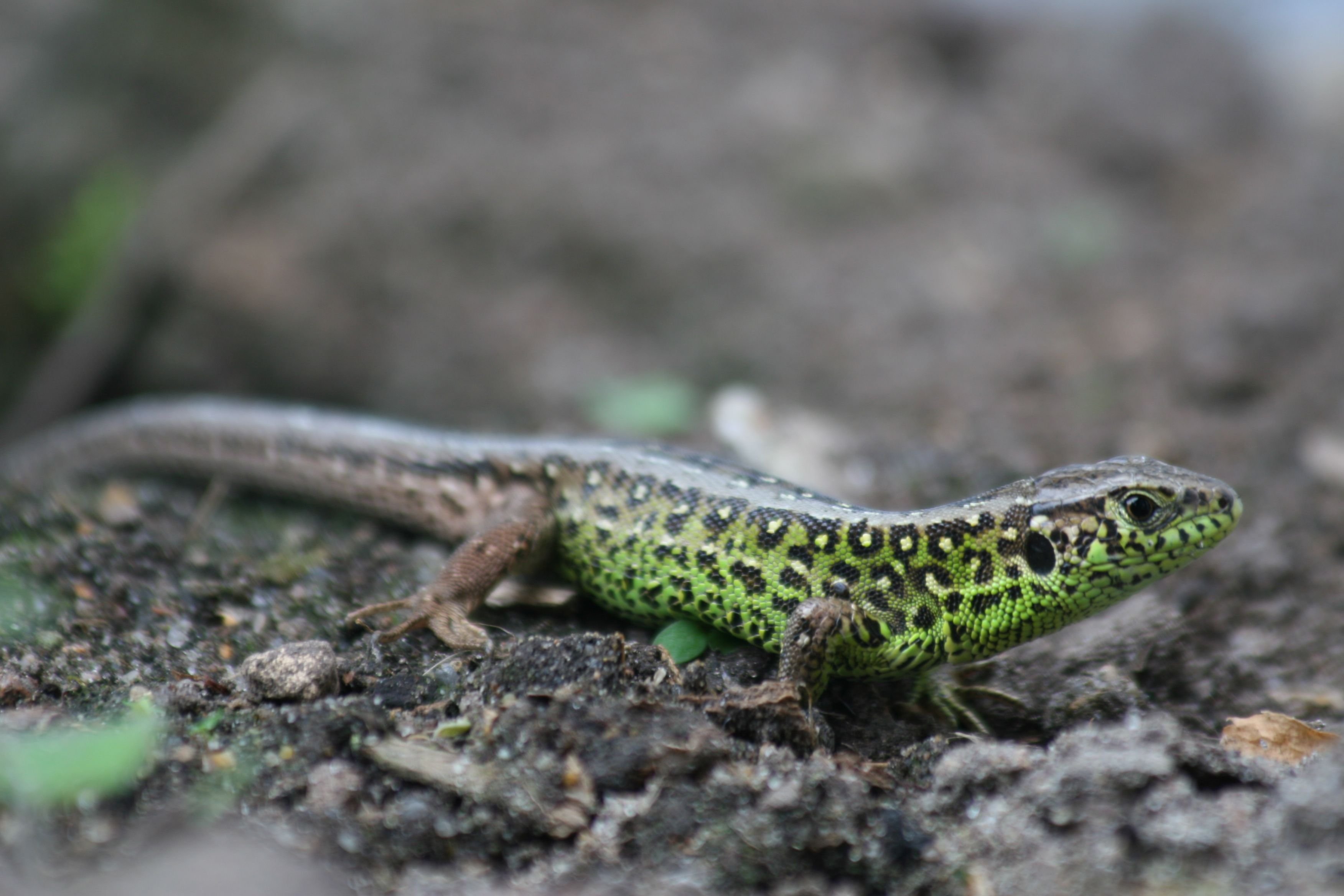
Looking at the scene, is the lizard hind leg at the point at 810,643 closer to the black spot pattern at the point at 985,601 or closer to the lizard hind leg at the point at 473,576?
the black spot pattern at the point at 985,601

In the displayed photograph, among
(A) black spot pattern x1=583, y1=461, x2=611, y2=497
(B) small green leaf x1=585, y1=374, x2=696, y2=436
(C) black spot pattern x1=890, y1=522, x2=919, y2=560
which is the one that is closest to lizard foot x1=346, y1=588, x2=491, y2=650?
(A) black spot pattern x1=583, y1=461, x2=611, y2=497

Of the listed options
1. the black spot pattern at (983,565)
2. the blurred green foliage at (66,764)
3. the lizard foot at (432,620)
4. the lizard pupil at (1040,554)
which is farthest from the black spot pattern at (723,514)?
the blurred green foliage at (66,764)

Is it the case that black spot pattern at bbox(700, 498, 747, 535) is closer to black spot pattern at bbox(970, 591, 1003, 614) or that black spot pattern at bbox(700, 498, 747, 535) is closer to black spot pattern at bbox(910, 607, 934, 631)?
black spot pattern at bbox(910, 607, 934, 631)

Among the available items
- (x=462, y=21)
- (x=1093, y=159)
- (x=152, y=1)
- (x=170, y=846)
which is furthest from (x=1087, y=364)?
(x=152, y=1)

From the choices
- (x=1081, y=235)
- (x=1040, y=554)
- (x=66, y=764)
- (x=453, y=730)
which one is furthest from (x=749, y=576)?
(x=1081, y=235)

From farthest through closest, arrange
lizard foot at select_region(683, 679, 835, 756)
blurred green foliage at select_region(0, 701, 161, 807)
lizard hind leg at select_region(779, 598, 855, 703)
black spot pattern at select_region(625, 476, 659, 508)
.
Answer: black spot pattern at select_region(625, 476, 659, 508) → lizard hind leg at select_region(779, 598, 855, 703) → lizard foot at select_region(683, 679, 835, 756) → blurred green foliage at select_region(0, 701, 161, 807)

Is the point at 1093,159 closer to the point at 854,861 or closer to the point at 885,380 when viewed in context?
the point at 885,380

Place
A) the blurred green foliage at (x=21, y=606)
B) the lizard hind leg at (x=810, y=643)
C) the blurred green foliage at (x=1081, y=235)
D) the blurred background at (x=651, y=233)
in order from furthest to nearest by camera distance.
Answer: the blurred green foliage at (x=1081, y=235) → the blurred background at (x=651, y=233) → the blurred green foliage at (x=21, y=606) → the lizard hind leg at (x=810, y=643)
